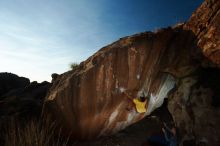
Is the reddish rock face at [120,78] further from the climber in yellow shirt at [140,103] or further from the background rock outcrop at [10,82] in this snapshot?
the background rock outcrop at [10,82]

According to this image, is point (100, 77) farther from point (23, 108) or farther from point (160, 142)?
point (23, 108)

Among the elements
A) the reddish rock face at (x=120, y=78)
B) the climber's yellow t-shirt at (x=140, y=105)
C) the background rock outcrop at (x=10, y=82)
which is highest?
the background rock outcrop at (x=10, y=82)

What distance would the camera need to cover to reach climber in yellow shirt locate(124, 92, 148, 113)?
7.80 metres

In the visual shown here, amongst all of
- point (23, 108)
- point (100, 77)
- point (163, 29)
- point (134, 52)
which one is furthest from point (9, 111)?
point (163, 29)

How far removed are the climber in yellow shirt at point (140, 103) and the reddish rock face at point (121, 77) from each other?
11 centimetres

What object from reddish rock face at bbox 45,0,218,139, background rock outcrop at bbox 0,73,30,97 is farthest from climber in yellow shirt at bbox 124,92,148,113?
background rock outcrop at bbox 0,73,30,97

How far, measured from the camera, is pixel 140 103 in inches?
311

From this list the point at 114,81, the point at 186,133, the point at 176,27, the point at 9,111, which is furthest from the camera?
the point at 9,111

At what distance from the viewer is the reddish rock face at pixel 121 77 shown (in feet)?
24.9

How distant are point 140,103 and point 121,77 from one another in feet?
3.15

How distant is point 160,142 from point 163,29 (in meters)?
3.13

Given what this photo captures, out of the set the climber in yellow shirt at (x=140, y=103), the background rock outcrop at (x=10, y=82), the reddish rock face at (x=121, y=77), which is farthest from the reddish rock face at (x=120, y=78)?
the background rock outcrop at (x=10, y=82)

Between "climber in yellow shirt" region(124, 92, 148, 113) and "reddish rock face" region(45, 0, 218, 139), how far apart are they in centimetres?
11

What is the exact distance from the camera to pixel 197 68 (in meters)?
7.52
